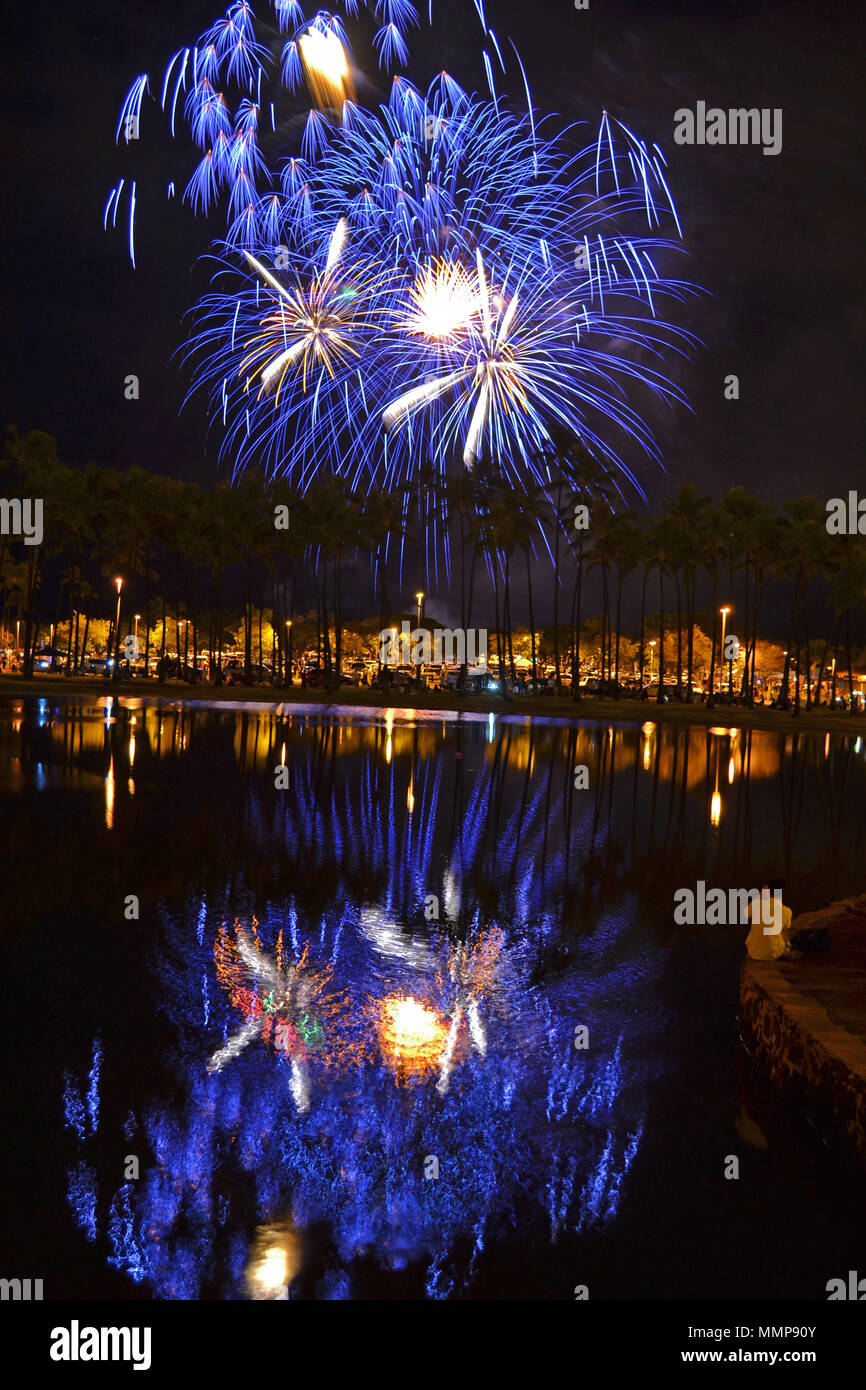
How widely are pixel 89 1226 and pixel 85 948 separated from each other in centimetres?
505

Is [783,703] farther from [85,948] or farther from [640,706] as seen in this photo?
[85,948]

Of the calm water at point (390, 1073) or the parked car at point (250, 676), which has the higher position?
the parked car at point (250, 676)

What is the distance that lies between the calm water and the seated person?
0.66 metres

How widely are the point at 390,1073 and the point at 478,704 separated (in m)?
64.4

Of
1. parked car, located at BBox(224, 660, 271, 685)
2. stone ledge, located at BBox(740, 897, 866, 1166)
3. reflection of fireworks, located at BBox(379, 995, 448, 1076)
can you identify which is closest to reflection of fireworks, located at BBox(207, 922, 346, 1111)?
reflection of fireworks, located at BBox(379, 995, 448, 1076)

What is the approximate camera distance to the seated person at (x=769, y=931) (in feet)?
29.3

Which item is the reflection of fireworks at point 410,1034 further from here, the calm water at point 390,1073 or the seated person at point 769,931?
the seated person at point 769,931

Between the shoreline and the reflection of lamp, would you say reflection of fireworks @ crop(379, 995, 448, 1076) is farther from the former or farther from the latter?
the shoreline

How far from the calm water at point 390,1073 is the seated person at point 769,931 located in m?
0.66

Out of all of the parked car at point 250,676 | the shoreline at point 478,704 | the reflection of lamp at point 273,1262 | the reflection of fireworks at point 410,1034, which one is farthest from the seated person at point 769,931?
the parked car at point 250,676

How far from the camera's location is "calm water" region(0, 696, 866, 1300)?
532 cm

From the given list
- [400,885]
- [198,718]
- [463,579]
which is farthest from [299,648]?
[400,885]

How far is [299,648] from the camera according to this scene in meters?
157

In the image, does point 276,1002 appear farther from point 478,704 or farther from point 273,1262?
point 478,704
